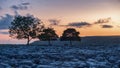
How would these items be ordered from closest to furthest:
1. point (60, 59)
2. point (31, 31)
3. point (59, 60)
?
1. point (59, 60)
2. point (60, 59)
3. point (31, 31)

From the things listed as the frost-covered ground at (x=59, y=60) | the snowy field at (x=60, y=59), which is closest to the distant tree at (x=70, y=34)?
the snowy field at (x=60, y=59)

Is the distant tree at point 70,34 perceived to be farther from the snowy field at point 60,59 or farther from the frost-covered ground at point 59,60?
the frost-covered ground at point 59,60

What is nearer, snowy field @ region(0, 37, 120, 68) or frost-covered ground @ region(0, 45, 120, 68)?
frost-covered ground @ region(0, 45, 120, 68)

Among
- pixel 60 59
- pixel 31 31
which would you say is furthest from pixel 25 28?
pixel 60 59

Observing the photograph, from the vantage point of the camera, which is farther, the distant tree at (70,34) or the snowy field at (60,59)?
the distant tree at (70,34)

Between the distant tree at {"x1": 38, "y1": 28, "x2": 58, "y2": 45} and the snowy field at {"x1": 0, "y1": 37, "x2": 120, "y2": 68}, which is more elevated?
the distant tree at {"x1": 38, "y1": 28, "x2": 58, "y2": 45}

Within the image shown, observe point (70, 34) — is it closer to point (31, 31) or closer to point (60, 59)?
point (31, 31)

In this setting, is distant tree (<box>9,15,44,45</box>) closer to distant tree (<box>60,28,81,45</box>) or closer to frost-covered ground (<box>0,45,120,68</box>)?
distant tree (<box>60,28,81,45</box>)

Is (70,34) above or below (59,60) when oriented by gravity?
above

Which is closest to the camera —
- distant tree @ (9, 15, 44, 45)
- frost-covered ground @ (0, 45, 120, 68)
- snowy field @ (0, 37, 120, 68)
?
frost-covered ground @ (0, 45, 120, 68)

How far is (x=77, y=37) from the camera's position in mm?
106938

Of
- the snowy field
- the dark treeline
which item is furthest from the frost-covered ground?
the dark treeline

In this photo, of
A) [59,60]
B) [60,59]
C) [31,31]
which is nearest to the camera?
[59,60]

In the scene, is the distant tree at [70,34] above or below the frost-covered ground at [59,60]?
above
